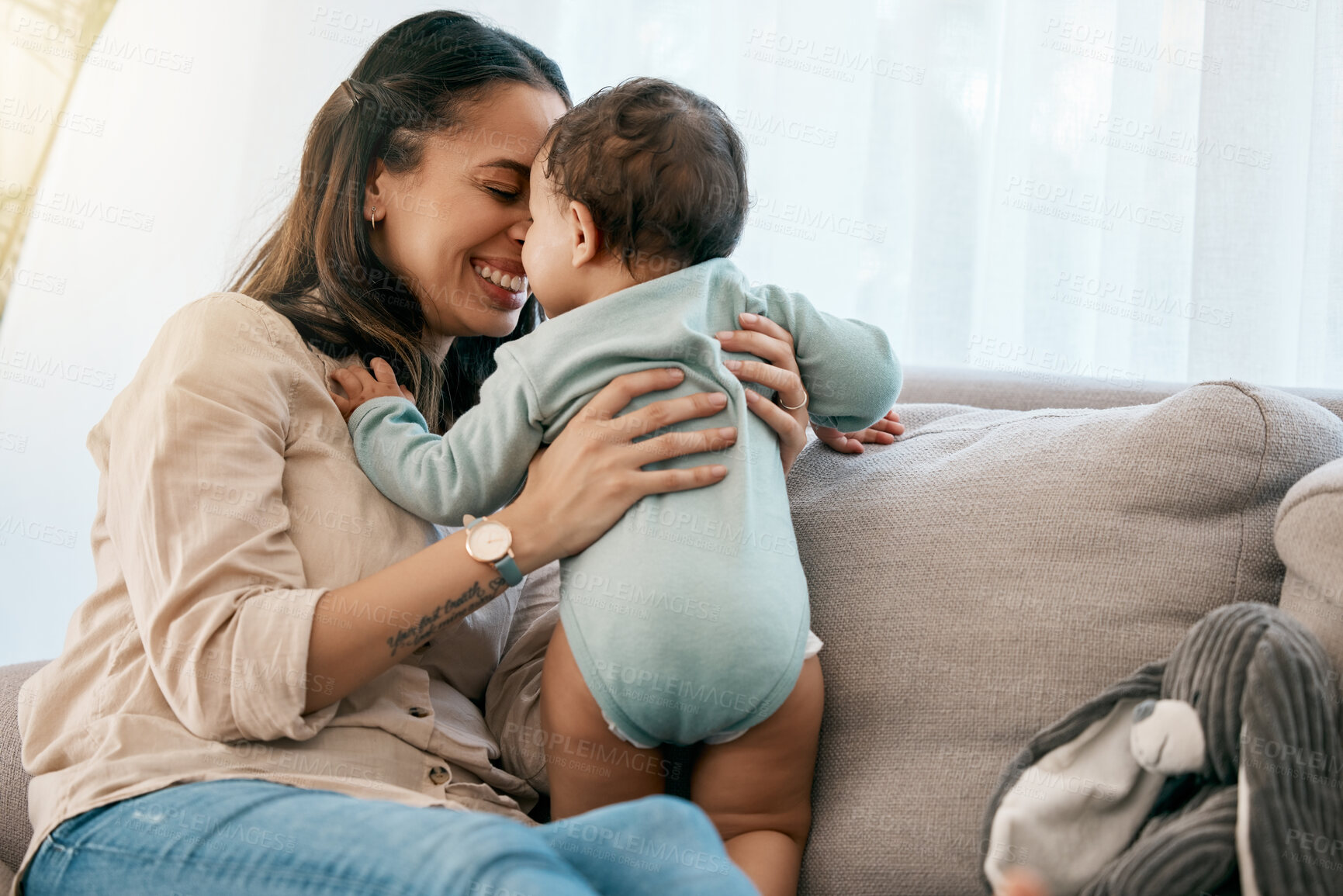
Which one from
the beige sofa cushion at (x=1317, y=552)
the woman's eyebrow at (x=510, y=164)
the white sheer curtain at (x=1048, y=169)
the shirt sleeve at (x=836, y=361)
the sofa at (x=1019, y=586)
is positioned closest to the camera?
the beige sofa cushion at (x=1317, y=552)

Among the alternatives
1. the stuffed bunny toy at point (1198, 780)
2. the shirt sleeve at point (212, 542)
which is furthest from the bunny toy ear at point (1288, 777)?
the shirt sleeve at point (212, 542)

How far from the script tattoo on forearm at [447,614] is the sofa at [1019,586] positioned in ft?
1.20

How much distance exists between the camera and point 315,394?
1.15 meters

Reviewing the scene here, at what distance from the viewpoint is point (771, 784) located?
1026 millimetres

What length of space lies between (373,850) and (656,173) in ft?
2.26

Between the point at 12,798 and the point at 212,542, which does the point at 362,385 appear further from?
the point at 12,798

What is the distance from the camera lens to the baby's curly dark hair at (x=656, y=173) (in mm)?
1035

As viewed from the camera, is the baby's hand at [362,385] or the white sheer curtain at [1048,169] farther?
the white sheer curtain at [1048,169]

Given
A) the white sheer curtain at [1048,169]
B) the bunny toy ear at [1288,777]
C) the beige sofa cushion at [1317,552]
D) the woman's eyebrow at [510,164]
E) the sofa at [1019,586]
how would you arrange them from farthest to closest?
the white sheer curtain at [1048,169] < the woman's eyebrow at [510,164] < the sofa at [1019,586] < the beige sofa cushion at [1317,552] < the bunny toy ear at [1288,777]

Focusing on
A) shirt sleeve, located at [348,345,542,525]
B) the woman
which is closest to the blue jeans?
the woman

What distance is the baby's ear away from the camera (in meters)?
1.07

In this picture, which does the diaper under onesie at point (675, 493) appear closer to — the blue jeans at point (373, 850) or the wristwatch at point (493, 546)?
the wristwatch at point (493, 546)

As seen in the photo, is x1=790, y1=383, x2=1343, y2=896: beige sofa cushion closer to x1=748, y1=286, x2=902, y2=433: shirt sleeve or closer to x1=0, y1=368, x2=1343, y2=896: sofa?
x1=0, y1=368, x2=1343, y2=896: sofa

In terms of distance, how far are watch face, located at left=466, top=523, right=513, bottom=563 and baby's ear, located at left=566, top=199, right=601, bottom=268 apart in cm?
30
